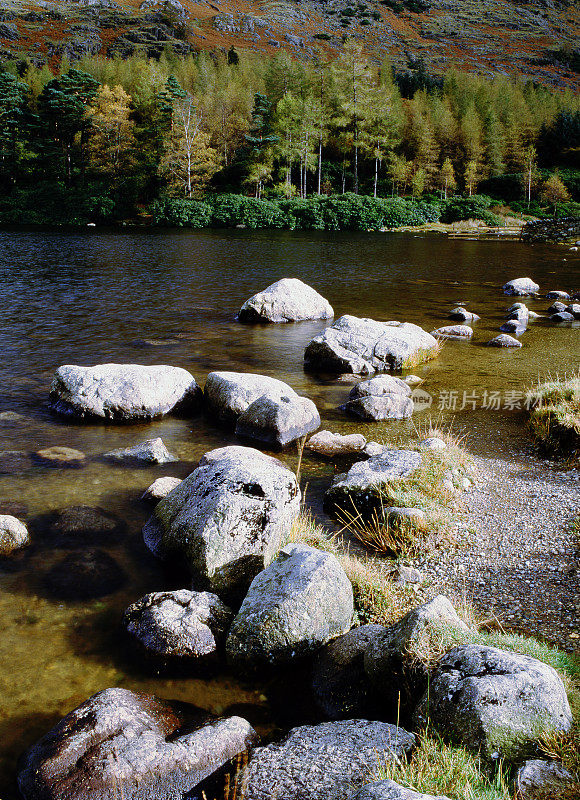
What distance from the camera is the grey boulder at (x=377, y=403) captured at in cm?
1156

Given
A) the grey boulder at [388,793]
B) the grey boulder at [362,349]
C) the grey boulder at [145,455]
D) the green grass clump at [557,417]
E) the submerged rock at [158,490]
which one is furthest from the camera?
the grey boulder at [362,349]

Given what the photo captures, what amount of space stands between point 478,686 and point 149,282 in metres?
26.1

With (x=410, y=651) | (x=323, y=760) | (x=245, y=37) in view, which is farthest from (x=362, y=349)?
(x=245, y=37)

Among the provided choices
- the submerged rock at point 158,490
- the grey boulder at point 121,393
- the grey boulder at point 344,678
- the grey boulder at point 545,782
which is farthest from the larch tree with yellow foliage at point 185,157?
the grey boulder at point 545,782

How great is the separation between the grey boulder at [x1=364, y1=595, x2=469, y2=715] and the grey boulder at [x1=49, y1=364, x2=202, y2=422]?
307 inches

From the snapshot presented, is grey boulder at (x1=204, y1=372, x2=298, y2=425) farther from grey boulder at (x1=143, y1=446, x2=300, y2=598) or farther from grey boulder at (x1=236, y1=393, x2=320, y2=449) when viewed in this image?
grey boulder at (x1=143, y1=446, x2=300, y2=598)

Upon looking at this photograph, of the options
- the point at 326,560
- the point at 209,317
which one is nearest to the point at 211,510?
the point at 326,560

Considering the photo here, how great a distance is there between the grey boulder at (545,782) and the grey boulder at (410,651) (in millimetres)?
977

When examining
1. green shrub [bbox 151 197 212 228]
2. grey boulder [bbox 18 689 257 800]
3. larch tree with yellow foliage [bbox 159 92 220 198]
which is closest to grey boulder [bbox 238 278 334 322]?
grey boulder [bbox 18 689 257 800]

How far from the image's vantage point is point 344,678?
498 cm

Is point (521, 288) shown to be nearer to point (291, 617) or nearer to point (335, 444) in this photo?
point (335, 444)

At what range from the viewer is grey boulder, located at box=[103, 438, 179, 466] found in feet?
31.3

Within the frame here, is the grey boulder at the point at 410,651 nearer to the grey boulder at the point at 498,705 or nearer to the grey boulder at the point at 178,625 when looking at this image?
the grey boulder at the point at 498,705

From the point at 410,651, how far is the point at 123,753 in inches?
90.1
